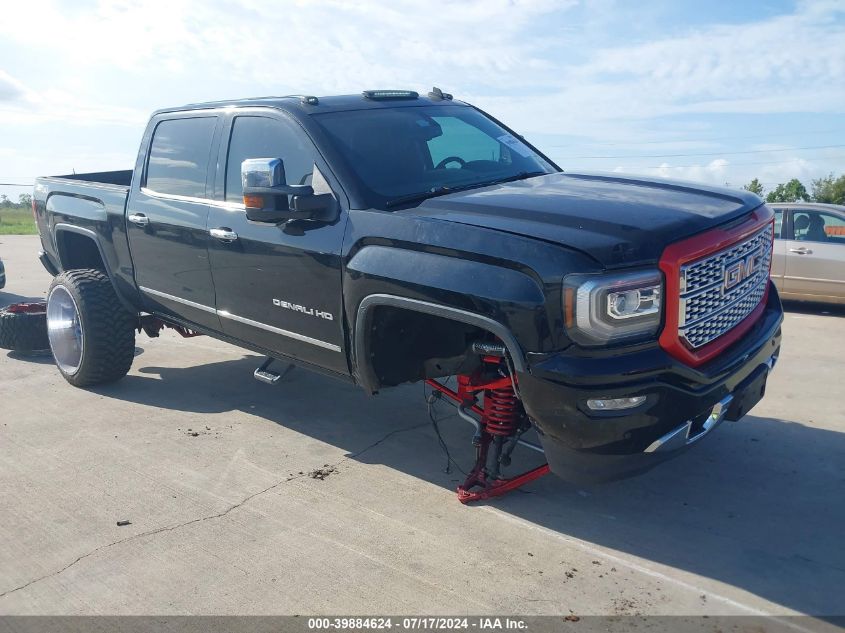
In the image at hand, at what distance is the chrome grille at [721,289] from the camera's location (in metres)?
3.49

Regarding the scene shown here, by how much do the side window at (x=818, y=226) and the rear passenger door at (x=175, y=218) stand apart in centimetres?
769

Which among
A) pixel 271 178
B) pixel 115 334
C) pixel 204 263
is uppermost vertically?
pixel 271 178

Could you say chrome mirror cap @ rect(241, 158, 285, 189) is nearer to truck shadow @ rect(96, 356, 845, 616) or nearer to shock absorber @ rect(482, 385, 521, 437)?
shock absorber @ rect(482, 385, 521, 437)

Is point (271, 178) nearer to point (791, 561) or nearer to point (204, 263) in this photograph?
point (204, 263)

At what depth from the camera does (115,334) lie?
6.28 meters

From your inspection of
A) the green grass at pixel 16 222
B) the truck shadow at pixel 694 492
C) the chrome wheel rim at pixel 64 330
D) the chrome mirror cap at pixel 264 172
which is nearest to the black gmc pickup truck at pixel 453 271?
the chrome mirror cap at pixel 264 172

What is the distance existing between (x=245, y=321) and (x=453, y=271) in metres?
1.87

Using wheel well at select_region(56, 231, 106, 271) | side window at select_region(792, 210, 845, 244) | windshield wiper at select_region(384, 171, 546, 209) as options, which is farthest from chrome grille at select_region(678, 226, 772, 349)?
side window at select_region(792, 210, 845, 244)

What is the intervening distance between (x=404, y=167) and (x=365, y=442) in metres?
1.82

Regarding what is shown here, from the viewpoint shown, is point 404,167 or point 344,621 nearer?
point 344,621

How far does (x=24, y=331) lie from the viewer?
7.43m

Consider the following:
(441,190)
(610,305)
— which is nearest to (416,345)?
(441,190)

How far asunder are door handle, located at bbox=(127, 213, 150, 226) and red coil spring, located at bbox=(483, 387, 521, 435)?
2962 mm

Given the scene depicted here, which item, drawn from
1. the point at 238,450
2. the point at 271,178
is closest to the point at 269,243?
the point at 271,178
